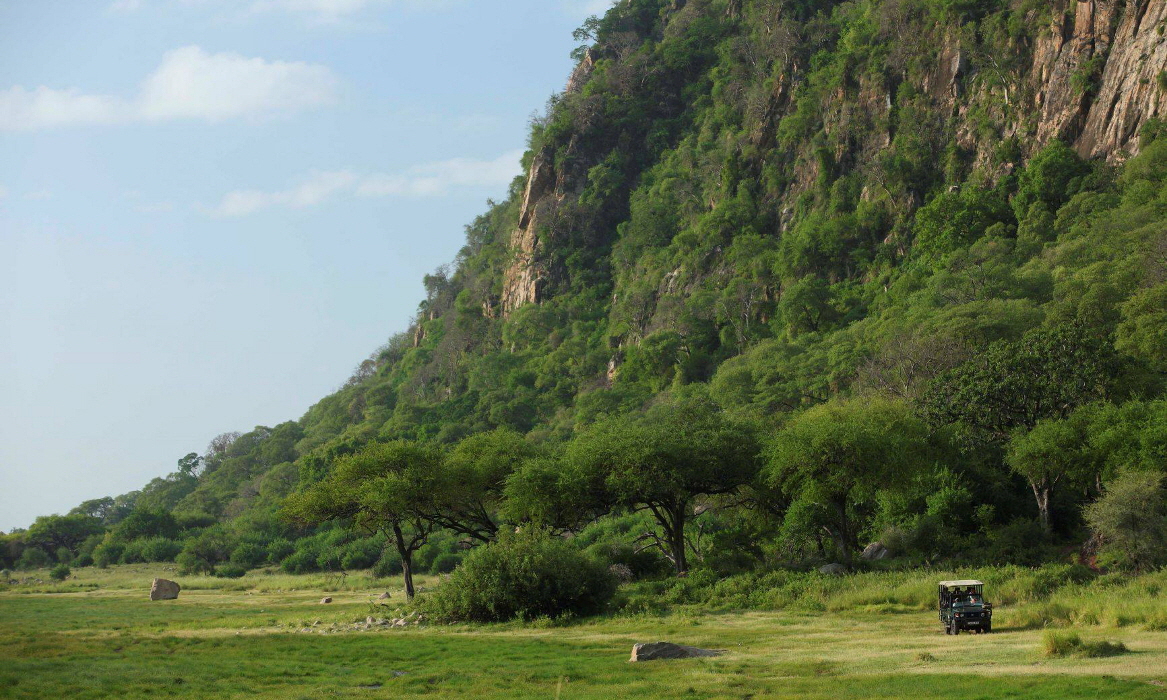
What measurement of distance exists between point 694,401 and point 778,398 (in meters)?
7.02

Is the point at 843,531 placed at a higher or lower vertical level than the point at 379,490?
lower

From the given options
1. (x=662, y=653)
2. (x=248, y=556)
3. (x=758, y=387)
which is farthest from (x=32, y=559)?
(x=662, y=653)

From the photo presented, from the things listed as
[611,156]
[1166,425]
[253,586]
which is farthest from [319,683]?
[611,156]

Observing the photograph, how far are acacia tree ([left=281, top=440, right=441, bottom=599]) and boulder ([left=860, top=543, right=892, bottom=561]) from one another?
19.2 metres

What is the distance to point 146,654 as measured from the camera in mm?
26906

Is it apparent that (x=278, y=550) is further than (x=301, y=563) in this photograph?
Yes

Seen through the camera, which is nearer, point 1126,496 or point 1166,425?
point 1126,496

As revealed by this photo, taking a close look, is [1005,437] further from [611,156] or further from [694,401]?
[611,156]

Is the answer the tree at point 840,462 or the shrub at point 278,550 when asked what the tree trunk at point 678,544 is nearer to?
the tree at point 840,462

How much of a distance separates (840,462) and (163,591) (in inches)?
1413

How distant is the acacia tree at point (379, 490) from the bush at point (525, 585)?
999 centimetres

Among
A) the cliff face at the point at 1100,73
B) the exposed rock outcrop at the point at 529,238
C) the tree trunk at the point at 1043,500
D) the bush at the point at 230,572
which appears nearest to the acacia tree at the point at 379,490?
the tree trunk at the point at 1043,500

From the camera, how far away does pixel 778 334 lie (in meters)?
105

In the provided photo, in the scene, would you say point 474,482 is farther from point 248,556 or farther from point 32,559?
point 32,559
